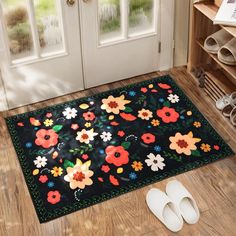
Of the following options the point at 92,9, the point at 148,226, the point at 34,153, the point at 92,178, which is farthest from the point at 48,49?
the point at 148,226

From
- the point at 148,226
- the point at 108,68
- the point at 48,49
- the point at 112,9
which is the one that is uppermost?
the point at 112,9

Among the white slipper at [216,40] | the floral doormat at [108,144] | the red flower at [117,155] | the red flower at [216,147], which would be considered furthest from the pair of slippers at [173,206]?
the white slipper at [216,40]

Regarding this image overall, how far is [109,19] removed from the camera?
10.1 feet

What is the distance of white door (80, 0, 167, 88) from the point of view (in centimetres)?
304

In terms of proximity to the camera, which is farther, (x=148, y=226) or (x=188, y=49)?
(x=188, y=49)

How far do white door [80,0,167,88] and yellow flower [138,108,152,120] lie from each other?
40 cm

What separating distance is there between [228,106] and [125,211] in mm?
1057

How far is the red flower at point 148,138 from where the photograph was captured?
288 centimetres

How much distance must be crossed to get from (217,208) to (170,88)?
1088 mm

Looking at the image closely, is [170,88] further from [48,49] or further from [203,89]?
[48,49]

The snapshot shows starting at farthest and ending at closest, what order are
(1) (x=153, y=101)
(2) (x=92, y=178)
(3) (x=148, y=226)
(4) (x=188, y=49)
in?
(4) (x=188, y=49) → (1) (x=153, y=101) → (2) (x=92, y=178) → (3) (x=148, y=226)

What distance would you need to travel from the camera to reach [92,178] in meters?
2.65

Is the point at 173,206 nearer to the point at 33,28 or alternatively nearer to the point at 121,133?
the point at 121,133

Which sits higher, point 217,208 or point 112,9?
point 112,9
